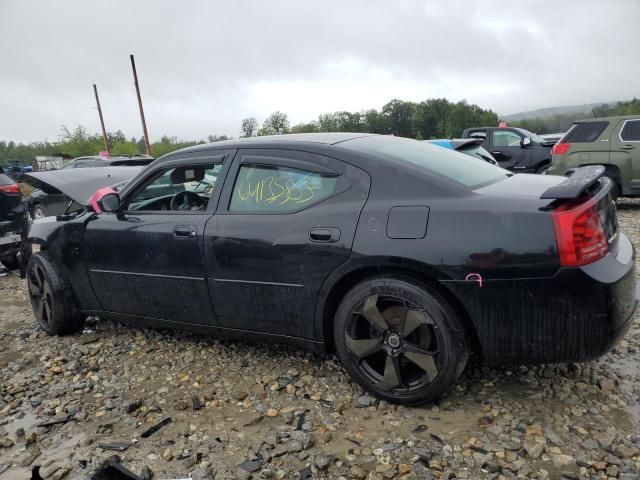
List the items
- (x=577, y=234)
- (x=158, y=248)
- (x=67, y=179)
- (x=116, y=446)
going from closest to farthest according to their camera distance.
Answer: (x=577, y=234)
(x=116, y=446)
(x=158, y=248)
(x=67, y=179)

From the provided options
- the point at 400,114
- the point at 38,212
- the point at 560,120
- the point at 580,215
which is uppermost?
the point at 400,114

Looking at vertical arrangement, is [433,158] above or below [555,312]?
above

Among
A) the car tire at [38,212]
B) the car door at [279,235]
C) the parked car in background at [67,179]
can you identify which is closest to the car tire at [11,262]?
the parked car in background at [67,179]

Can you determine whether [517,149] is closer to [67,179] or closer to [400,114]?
[67,179]

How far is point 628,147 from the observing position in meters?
8.62

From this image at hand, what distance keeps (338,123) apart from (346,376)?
47.7 m

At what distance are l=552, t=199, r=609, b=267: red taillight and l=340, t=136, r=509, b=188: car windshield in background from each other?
557 mm

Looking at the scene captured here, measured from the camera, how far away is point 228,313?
126 inches

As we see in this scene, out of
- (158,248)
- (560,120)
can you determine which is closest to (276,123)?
(560,120)

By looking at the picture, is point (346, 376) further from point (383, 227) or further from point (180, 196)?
point (180, 196)

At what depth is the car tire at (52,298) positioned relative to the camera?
4055 mm

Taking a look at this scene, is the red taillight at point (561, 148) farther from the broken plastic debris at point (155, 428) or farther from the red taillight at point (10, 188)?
the red taillight at point (10, 188)

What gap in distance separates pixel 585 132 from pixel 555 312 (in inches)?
316

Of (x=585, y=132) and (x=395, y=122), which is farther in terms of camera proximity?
(x=395, y=122)
